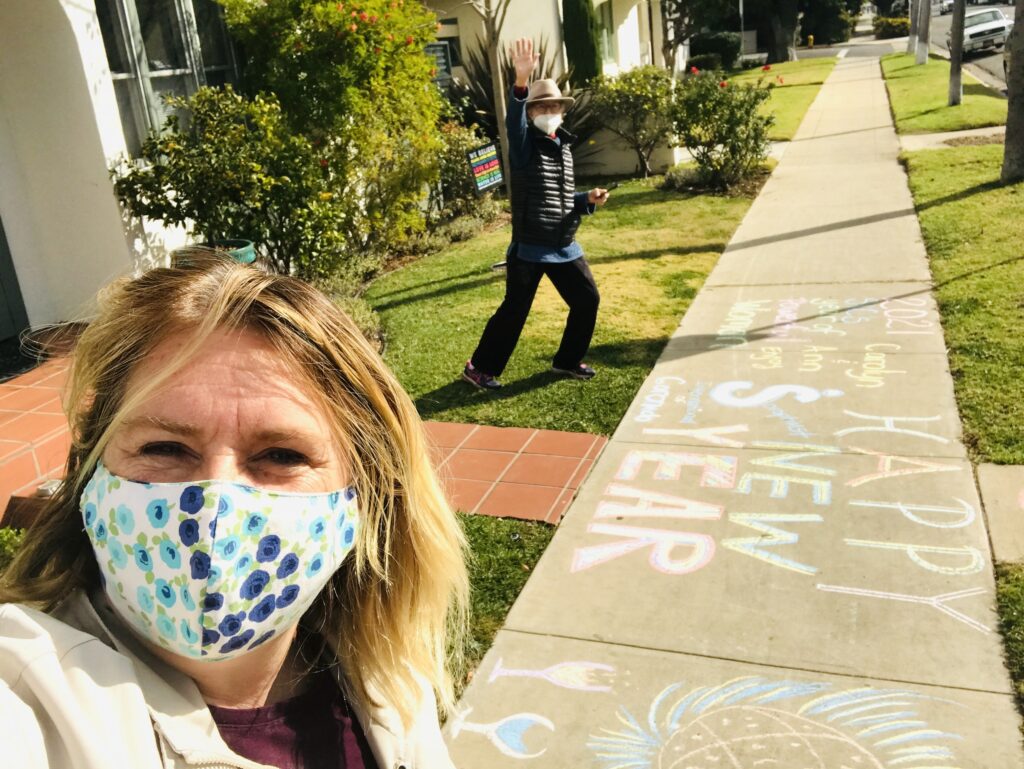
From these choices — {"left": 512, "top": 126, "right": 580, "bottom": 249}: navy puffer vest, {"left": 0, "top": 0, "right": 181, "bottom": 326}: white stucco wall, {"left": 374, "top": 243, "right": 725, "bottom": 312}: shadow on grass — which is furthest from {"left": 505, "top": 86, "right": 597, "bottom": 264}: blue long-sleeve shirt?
{"left": 0, "top": 0, "right": 181, "bottom": 326}: white stucco wall

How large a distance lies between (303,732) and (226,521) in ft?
1.31

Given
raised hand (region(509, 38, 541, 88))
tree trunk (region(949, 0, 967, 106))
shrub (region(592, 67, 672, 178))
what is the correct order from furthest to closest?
1. tree trunk (region(949, 0, 967, 106))
2. shrub (region(592, 67, 672, 178))
3. raised hand (region(509, 38, 541, 88))

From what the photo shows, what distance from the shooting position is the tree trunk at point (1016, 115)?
11359mm

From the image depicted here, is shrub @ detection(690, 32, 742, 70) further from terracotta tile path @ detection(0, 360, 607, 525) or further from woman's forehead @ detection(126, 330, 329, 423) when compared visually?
woman's forehead @ detection(126, 330, 329, 423)

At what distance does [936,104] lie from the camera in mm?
20234

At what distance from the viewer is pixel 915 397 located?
18.6 ft

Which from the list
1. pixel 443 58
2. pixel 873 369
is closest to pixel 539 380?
pixel 873 369

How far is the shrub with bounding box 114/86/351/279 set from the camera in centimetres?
735

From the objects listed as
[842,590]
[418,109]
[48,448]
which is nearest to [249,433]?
[842,590]

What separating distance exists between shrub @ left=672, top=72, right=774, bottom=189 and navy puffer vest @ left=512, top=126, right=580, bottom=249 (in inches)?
291

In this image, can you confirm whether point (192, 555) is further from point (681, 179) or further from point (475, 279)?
point (681, 179)

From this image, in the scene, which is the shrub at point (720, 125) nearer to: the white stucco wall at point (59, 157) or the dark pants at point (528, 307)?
the dark pants at point (528, 307)

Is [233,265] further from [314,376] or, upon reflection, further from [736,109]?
[736,109]

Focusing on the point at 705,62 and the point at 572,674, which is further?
the point at 705,62
